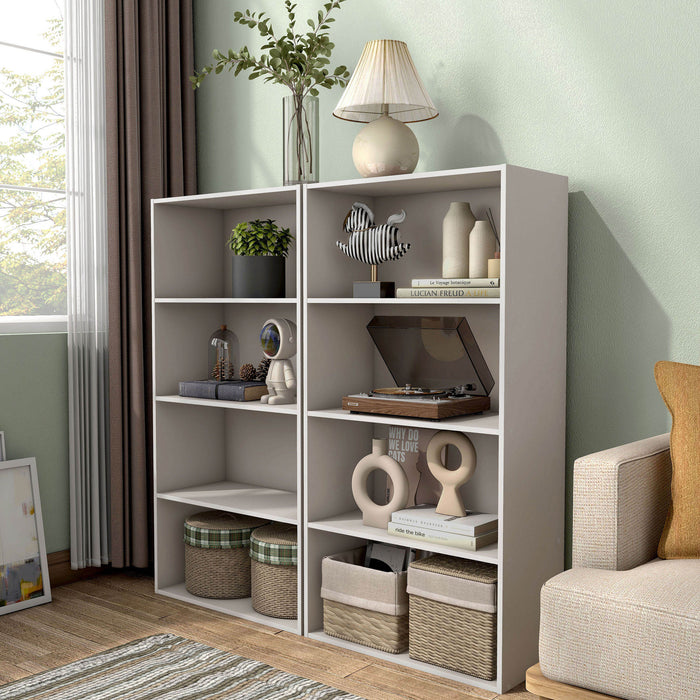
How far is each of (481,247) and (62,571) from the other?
191 centimetres

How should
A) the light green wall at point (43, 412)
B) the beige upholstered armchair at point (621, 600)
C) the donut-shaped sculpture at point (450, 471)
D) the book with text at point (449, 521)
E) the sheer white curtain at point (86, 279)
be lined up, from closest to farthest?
1. the beige upholstered armchair at point (621, 600)
2. the book with text at point (449, 521)
3. the donut-shaped sculpture at point (450, 471)
4. the light green wall at point (43, 412)
5. the sheer white curtain at point (86, 279)

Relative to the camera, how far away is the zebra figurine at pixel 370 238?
2.57 metres

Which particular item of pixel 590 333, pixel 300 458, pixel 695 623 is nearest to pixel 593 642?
pixel 695 623

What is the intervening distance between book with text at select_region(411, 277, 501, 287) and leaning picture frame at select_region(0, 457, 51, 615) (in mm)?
1512

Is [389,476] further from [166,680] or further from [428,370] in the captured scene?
[166,680]

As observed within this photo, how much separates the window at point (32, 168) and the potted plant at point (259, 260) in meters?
0.73

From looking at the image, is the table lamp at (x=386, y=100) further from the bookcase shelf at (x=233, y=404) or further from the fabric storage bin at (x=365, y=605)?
the fabric storage bin at (x=365, y=605)

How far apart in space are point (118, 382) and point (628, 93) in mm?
1954

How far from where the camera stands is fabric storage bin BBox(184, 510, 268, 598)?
2.94 metres

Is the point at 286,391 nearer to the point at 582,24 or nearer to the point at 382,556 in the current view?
the point at 382,556

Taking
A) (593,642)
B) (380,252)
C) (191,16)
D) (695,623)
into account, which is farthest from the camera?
(191,16)

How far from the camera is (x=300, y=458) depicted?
2.69m

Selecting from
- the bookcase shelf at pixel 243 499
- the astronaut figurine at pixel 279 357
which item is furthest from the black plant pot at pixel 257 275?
the bookcase shelf at pixel 243 499

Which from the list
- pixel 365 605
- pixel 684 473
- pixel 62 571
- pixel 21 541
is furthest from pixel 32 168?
pixel 684 473
